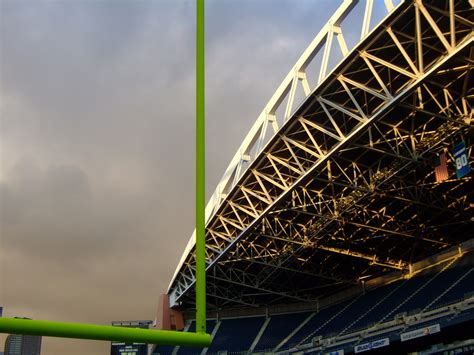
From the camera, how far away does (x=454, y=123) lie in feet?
61.5

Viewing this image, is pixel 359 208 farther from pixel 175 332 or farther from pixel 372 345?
pixel 175 332

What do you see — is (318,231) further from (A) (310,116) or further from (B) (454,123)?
(B) (454,123)

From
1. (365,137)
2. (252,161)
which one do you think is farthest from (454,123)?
(252,161)

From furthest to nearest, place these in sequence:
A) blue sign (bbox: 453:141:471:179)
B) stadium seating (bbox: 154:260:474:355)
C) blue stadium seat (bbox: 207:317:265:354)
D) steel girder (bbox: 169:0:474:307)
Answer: blue stadium seat (bbox: 207:317:265:354), stadium seating (bbox: 154:260:474:355), blue sign (bbox: 453:141:471:179), steel girder (bbox: 169:0:474:307)

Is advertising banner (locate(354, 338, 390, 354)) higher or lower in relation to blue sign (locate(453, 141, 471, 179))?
lower

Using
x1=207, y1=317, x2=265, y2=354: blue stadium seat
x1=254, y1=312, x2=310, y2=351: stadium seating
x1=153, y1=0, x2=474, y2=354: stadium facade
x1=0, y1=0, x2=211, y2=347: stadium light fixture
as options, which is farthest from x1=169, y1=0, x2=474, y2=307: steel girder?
x1=0, y1=0, x2=211, y2=347: stadium light fixture

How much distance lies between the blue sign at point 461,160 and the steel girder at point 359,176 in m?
0.55

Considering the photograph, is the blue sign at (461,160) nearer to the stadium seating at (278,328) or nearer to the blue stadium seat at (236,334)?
the stadium seating at (278,328)

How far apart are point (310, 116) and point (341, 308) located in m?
19.8

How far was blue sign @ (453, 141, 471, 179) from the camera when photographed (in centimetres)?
1805

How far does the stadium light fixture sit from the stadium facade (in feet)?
36.6

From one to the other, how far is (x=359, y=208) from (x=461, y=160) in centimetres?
798

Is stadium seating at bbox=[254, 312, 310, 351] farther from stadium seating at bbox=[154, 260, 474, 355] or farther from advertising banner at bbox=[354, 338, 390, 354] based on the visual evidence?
advertising banner at bbox=[354, 338, 390, 354]

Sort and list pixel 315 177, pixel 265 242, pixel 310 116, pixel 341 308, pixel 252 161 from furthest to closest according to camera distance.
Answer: pixel 341 308, pixel 265 242, pixel 252 161, pixel 315 177, pixel 310 116
